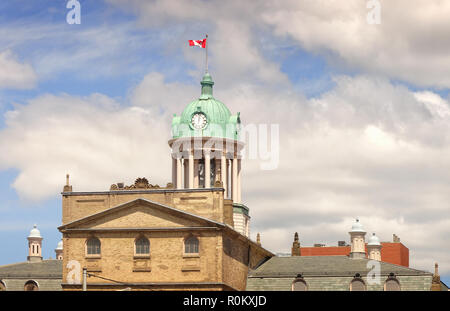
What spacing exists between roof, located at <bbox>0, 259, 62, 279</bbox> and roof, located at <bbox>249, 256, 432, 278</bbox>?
20.2 m

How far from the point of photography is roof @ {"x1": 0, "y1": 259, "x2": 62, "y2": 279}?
111500 millimetres

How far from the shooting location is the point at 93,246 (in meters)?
101

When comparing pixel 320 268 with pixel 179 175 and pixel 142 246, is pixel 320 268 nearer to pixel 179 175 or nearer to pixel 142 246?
pixel 142 246

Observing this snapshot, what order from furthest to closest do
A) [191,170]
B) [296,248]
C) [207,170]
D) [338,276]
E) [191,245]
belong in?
[296,248], [191,170], [207,170], [338,276], [191,245]

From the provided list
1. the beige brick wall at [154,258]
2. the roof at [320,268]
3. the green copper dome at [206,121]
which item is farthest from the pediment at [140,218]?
the green copper dome at [206,121]

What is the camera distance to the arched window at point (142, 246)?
100 metres

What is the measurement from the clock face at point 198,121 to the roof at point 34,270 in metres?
20.9

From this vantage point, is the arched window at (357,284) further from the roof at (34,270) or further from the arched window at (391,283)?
the roof at (34,270)

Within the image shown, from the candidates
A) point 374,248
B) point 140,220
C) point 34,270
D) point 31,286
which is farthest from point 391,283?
point 374,248

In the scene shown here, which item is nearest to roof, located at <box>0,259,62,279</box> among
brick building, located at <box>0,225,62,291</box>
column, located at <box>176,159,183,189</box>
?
brick building, located at <box>0,225,62,291</box>

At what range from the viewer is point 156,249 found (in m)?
99.6

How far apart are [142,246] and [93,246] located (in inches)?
178
